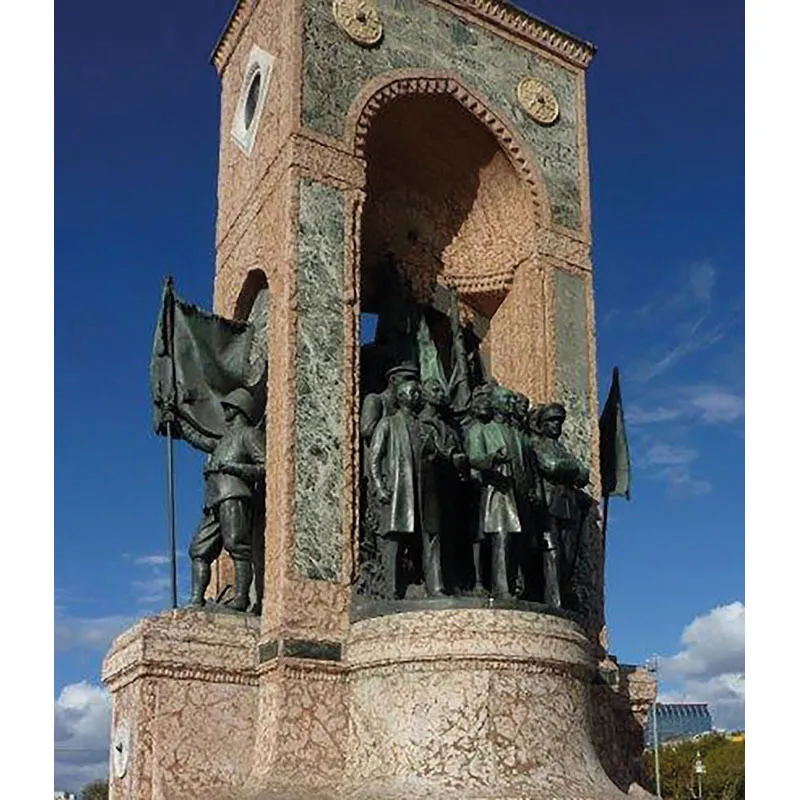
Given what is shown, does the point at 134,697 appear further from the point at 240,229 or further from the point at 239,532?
the point at 240,229

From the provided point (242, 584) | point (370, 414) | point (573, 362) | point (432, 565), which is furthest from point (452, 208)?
point (242, 584)

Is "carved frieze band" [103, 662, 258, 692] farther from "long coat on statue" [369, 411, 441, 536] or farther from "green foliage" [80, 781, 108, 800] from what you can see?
"green foliage" [80, 781, 108, 800]

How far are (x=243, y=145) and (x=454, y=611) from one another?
6.53 m

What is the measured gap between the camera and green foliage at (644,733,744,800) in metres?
50.2

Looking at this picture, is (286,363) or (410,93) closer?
(286,363)

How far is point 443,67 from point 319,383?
443cm

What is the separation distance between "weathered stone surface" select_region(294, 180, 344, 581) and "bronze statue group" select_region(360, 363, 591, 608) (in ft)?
1.44

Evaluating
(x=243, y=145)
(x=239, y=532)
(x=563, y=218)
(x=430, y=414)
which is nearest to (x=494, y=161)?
(x=563, y=218)

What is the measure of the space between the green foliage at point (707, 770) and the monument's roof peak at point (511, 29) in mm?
38224

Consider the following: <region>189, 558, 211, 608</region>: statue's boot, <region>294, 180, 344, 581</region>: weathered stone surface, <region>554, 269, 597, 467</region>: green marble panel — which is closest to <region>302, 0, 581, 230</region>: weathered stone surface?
<region>554, 269, 597, 467</region>: green marble panel

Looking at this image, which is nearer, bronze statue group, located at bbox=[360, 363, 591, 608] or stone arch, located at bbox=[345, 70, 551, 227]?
bronze statue group, located at bbox=[360, 363, 591, 608]

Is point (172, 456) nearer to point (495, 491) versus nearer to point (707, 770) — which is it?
Result: point (495, 491)

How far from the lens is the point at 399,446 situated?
11.8 m

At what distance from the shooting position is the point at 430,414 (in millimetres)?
12281
